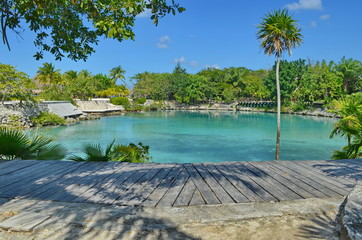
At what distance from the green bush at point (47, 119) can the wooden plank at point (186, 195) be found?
91.4 feet

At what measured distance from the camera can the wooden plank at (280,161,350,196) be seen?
327 centimetres

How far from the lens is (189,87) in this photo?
5925cm

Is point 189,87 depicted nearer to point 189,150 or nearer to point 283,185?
point 189,150

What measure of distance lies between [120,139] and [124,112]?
98.3ft

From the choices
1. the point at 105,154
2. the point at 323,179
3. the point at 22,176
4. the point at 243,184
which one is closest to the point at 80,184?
the point at 22,176

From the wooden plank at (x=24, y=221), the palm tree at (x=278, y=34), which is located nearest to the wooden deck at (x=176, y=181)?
the wooden plank at (x=24, y=221)

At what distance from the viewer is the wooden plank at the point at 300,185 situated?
313 cm

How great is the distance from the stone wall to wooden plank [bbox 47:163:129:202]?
23.4 meters

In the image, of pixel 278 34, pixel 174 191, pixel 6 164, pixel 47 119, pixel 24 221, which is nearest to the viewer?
pixel 24 221

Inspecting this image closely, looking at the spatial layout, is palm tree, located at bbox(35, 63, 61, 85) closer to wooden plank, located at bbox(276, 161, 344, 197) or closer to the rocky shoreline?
the rocky shoreline

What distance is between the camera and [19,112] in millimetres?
25969

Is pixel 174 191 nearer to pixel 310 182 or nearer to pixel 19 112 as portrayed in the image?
pixel 310 182

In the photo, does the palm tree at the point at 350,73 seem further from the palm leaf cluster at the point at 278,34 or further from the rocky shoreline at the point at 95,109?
the palm leaf cluster at the point at 278,34

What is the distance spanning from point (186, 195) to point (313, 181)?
1842 millimetres
